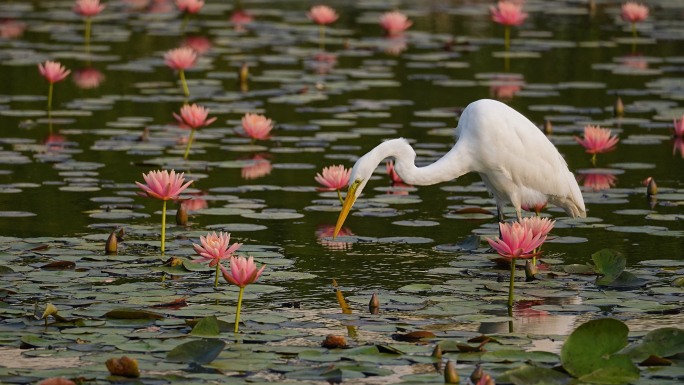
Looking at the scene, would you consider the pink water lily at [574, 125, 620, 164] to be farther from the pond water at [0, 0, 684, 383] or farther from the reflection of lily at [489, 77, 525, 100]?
the reflection of lily at [489, 77, 525, 100]

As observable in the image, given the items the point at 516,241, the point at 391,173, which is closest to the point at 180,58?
the point at 391,173

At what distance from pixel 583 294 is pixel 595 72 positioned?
8959 mm

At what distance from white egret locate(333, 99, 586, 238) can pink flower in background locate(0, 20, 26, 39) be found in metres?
11.0

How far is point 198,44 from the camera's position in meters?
16.5

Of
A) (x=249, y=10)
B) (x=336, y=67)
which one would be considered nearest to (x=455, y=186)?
(x=336, y=67)

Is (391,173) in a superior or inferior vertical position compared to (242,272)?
superior

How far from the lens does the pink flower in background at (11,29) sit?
17.1 metres

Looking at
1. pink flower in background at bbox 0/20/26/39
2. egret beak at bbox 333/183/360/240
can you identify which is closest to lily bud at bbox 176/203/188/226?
egret beak at bbox 333/183/360/240

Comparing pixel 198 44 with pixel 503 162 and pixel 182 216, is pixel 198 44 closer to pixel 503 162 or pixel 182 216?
pixel 182 216

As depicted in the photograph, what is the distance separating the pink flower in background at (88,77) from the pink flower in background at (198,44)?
1.84m

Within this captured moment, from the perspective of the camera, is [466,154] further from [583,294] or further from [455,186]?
[455,186]

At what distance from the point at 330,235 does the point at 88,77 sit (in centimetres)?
709

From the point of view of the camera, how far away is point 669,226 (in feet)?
25.6

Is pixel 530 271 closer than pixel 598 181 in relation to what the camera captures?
Yes
